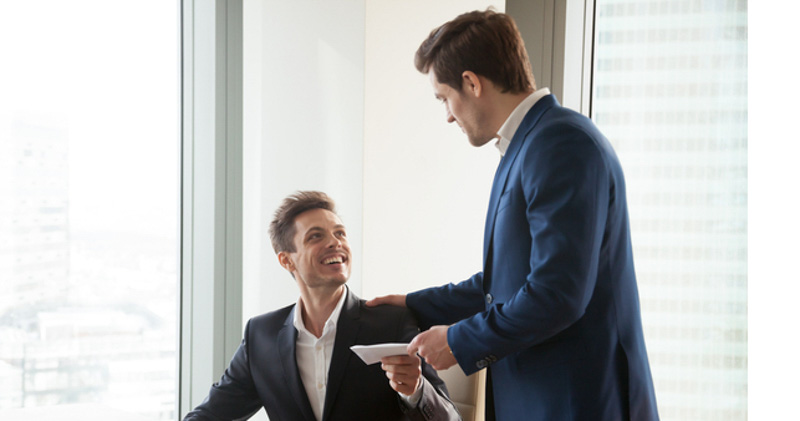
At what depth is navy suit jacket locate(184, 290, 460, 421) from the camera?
5.25ft

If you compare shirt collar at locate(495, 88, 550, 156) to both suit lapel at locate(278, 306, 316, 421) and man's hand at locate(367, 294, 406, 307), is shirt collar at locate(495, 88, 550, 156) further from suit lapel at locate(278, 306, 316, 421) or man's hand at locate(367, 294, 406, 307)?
suit lapel at locate(278, 306, 316, 421)

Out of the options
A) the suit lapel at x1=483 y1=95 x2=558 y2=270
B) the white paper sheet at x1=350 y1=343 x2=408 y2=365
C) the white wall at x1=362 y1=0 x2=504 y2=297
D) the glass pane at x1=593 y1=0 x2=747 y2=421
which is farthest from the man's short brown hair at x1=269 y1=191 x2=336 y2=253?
the glass pane at x1=593 y1=0 x2=747 y2=421

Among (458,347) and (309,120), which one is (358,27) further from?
(458,347)

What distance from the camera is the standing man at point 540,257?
118 centimetres

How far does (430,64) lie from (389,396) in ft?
2.61

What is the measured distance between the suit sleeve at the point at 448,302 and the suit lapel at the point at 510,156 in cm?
30

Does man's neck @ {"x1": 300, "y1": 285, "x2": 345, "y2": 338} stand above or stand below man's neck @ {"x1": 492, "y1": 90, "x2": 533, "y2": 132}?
below

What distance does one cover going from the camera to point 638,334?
1.28 m

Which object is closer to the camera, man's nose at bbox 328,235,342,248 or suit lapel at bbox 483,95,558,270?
suit lapel at bbox 483,95,558,270

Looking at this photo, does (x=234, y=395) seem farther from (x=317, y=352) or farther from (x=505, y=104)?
(x=505, y=104)

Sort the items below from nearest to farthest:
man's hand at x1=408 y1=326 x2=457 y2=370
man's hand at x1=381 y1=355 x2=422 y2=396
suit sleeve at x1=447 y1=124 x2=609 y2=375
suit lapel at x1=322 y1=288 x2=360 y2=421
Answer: suit sleeve at x1=447 y1=124 x2=609 y2=375 → man's hand at x1=408 y1=326 x2=457 y2=370 → man's hand at x1=381 y1=355 x2=422 y2=396 → suit lapel at x1=322 y1=288 x2=360 y2=421

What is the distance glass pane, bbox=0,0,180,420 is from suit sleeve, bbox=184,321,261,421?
1.78 ft

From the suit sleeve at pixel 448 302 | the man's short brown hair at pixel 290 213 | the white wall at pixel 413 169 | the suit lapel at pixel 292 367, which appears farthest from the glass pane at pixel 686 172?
the suit lapel at pixel 292 367

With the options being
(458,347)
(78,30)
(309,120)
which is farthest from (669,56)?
(78,30)
